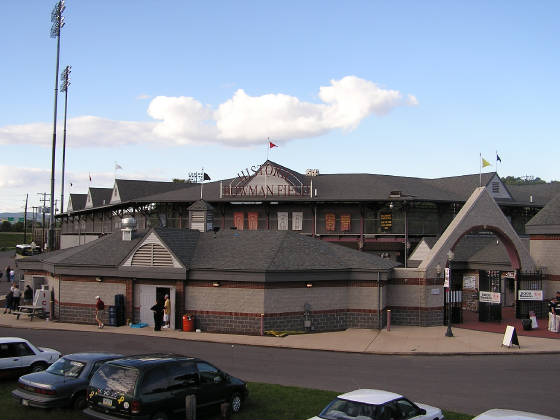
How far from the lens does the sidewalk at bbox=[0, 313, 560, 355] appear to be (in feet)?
77.6

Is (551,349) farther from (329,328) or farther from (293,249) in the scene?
(293,249)

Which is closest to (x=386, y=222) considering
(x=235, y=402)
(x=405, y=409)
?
(x=235, y=402)

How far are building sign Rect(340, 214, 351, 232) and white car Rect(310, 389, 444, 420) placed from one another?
3557 centimetres

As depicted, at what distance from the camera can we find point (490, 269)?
36688mm

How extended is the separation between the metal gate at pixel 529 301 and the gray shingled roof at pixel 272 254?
848 cm

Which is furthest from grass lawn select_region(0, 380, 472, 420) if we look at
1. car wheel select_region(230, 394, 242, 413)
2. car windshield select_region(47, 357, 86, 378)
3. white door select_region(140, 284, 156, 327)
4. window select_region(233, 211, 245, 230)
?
window select_region(233, 211, 245, 230)

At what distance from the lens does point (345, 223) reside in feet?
156

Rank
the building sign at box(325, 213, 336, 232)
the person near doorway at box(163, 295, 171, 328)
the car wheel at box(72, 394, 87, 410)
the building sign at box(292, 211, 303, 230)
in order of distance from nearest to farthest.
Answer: the car wheel at box(72, 394, 87, 410) → the person near doorway at box(163, 295, 171, 328) → the building sign at box(325, 213, 336, 232) → the building sign at box(292, 211, 303, 230)

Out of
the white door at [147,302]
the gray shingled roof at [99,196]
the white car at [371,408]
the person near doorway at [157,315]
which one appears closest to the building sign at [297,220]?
the white door at [147,302]

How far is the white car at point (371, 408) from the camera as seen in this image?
437 inches

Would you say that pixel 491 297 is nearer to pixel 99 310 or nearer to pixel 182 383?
pixel 99 310

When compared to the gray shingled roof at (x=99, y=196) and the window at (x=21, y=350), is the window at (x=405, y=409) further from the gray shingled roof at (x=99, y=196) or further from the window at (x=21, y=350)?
the gray shingled roof at (x=99, y=196)

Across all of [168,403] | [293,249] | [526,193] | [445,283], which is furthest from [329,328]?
[526,193]

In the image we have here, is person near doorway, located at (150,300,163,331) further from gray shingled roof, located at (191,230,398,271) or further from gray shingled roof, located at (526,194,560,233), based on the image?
gray shingled roof, located at (526,194,560,233)
